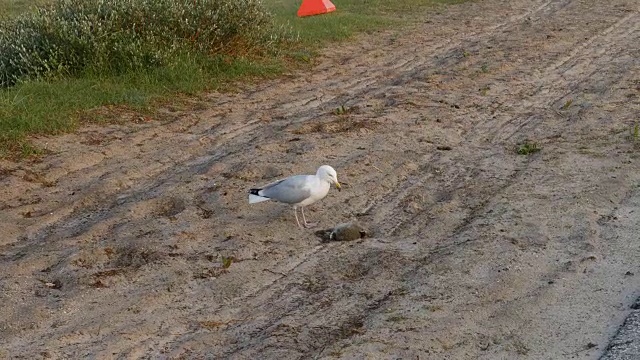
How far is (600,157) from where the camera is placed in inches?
306

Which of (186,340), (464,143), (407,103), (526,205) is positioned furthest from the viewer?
(407,103)

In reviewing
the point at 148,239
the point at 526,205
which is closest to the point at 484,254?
the point at 526,205

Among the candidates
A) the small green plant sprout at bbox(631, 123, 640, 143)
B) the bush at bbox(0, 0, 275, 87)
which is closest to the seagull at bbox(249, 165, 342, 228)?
the small green plant sprout at bbox(631, 123, 640, 143)

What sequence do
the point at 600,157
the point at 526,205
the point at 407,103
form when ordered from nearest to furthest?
1. the point at 526,205
2. the point at 600,157
3. the point at 407,103

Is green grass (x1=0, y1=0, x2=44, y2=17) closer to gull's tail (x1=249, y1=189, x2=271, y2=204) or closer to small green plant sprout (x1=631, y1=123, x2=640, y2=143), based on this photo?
gull's tail (x1=249, y1=189, x2=271, y2=204)

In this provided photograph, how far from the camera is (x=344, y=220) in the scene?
6703 mm

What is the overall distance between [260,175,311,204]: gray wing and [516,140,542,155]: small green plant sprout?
246cm

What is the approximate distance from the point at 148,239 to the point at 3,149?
250 cm

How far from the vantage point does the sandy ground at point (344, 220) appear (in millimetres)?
5059

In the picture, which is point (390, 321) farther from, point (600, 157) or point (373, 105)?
point (373, 105)

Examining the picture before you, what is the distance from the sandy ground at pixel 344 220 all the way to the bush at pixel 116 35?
1049 mm

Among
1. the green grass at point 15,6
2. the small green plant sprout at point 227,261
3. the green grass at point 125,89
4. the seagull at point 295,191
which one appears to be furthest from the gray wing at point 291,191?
the green grass at point 15,6

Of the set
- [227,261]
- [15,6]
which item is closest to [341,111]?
[227,261]

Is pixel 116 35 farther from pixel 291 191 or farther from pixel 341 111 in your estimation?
pixel 291 191
